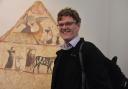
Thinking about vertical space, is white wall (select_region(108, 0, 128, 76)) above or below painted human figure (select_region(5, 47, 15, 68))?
above

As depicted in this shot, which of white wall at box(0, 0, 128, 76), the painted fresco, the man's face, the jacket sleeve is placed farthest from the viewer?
white wall at box(0, 0, 128, 76)

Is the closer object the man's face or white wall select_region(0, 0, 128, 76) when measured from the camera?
the man's face

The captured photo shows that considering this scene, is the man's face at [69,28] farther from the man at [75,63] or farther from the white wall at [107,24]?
the white wall at [107,24]

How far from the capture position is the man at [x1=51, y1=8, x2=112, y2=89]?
5.03ft

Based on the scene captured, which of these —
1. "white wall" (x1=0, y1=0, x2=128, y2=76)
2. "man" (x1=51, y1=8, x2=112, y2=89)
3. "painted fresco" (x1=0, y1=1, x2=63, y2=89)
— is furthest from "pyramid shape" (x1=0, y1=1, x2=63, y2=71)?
"man" (x1=51, y1=8, x2=112, y2=89)

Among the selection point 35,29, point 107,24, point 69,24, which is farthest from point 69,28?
point 107,24

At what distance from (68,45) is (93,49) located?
17cm

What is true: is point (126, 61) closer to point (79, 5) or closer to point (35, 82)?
point (79, 5)

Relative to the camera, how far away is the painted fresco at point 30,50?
2.32 m

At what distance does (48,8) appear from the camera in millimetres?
2426

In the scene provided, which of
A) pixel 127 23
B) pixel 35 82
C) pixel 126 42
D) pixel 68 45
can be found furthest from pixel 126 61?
pixel 68 45

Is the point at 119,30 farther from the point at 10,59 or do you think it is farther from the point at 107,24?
the point at 10,59

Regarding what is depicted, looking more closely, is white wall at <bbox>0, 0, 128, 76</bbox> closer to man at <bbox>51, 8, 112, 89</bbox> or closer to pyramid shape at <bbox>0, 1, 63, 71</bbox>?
pyramid shape at <bbox>0, 1, 63, 71</bbox>

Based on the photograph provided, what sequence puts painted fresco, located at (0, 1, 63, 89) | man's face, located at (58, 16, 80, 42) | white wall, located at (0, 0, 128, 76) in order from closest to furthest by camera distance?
man's face, located at (58, 16, 80, 42) < painted fresco, located at (0, 1, 63, 89) < white wall, located at (0, 0, 128, 76)
